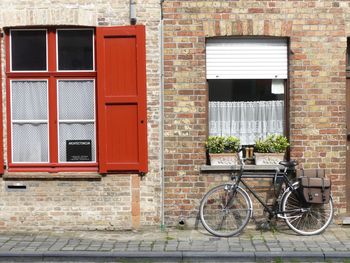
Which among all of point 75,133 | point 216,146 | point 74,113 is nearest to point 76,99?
point 74,113

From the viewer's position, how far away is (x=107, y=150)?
9180 millimetres

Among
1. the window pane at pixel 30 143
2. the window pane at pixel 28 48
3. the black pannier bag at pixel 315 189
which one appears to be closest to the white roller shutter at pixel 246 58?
the black pannier bag at pixel 315 189

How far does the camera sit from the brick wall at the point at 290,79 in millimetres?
9102

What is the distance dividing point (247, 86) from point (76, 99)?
278cm

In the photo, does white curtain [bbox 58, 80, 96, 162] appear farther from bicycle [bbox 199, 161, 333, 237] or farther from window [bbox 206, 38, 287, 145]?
bicycle [bbox 199, 161, 333, 237]

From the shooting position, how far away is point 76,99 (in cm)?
936

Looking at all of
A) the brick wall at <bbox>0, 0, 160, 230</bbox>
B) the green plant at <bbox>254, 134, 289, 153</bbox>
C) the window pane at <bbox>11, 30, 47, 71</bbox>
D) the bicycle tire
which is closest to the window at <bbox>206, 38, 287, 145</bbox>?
the green plant at <bbox>254, 134, 289, 153</bbox>

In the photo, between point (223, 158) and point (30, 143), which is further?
point (30, 143)

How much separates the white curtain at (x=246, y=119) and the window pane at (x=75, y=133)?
1931 millimetres

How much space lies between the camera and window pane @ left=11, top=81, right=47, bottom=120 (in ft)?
30.7

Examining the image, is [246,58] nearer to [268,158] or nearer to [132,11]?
[268,158]

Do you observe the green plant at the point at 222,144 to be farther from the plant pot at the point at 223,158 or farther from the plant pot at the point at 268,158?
the plant pot at the point at 268,158

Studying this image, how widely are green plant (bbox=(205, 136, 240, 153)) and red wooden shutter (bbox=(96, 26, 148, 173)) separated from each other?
40.9 inches

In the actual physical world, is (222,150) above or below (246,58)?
below
